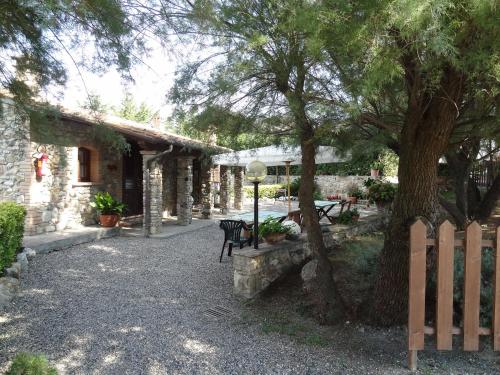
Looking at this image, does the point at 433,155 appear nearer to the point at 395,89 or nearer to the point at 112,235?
the point at 395,89

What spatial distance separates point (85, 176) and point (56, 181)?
4.61 feet

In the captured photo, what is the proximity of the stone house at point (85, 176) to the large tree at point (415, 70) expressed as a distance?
3698 mm

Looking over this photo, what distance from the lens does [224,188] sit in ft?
48.8

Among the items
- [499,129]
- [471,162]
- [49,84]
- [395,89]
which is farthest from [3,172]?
[471,162]

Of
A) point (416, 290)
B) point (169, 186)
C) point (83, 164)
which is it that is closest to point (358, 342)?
point (416, 290)

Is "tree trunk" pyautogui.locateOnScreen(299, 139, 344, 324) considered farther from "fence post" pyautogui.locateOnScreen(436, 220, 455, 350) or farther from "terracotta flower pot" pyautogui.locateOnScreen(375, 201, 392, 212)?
"terracotta flower pot" pyautogui.locateOnScreen(375, 201, 392, 212)

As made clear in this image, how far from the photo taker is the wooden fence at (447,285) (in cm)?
302

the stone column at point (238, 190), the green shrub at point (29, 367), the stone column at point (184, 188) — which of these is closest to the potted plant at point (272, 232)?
the green shrub at point (29, 367)

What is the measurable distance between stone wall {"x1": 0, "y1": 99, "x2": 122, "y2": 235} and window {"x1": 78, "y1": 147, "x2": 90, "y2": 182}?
0.16 m

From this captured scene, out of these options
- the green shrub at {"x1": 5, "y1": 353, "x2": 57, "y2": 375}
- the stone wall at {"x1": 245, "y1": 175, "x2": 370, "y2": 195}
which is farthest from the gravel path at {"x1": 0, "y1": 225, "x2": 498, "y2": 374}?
the stone wall at {"x1": 245, "y1": 175, "x2": 370, "y2": 195}

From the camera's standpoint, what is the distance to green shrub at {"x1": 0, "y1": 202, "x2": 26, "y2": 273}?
5.16 metres

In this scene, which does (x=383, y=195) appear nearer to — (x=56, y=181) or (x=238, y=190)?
(x=238, y=190)

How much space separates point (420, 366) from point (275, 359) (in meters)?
1.30

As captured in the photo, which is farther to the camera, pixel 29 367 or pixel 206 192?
pixel 206 192
